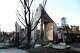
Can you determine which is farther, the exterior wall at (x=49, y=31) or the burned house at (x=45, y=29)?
→ the exterior wall at (x=49, y=31)

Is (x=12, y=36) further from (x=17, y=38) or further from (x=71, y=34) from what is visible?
(x=71, y=34)

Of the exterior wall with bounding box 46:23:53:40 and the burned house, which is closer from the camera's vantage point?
the burned house

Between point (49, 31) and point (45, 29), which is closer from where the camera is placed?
point (49, 31)

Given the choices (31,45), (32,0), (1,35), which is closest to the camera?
(32,0)

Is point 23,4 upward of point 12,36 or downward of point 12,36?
upward

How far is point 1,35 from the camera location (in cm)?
2311

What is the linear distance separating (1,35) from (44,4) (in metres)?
11.6

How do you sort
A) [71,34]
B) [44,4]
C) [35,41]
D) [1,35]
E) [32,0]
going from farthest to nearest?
[1,35] → [71,34] → [35,41] → [32,0] → [44,4]

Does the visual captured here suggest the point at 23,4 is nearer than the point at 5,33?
Yes

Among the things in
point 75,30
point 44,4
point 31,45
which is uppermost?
point 44,4

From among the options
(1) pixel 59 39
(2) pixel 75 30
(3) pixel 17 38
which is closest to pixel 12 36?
(3) pixel 17 38

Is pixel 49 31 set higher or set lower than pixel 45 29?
lower

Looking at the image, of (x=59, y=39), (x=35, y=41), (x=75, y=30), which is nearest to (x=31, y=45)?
(x=35, y=41)

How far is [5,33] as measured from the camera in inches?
933
